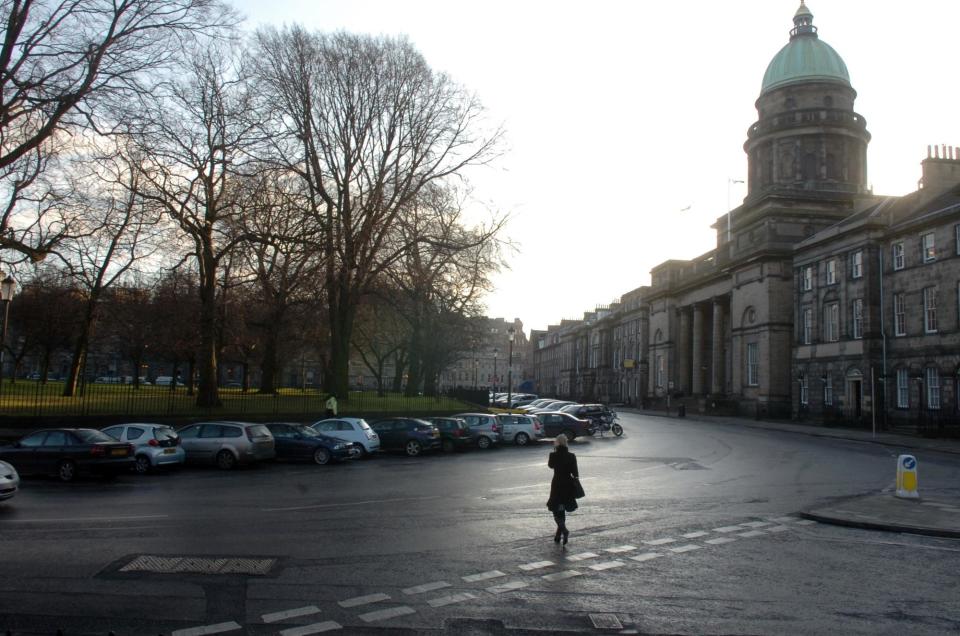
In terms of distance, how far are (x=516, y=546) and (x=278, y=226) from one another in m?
25.0

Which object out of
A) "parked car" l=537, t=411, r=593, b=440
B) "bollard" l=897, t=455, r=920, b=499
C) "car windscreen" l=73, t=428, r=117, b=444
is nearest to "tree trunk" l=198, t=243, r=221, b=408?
"car windscreen" l=73, t=428, r=117, b=444

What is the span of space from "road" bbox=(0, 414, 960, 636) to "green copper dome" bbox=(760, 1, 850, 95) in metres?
60.1

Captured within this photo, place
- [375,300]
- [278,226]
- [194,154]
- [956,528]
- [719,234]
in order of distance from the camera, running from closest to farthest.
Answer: [956,528] < [194,154] < [278,226] < [375,300] < [719,234]

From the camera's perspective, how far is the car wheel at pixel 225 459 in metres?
22.2

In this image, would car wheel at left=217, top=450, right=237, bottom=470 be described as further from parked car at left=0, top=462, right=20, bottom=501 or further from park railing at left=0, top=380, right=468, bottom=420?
park railing at left=0, top=380, right=468, bottom=420

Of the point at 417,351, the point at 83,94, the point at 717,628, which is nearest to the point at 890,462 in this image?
the point at 717,628

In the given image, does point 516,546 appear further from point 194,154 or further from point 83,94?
point 194,154

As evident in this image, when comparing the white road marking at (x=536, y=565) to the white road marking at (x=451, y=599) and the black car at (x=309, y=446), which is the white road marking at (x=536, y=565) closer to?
the white road marking at (x=451, y=599)

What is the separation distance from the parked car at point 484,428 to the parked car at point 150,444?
42.1 ft

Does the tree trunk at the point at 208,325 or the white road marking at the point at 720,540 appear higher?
the tree trunk at the point at 208,325

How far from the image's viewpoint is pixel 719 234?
270 feet

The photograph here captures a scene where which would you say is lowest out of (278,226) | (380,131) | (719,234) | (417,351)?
(417,351)

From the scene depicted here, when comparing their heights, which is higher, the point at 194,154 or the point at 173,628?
the point at 194,154

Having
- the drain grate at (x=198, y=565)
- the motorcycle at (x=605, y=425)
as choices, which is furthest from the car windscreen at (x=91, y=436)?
the motorcycle at (x=605, y=425)
